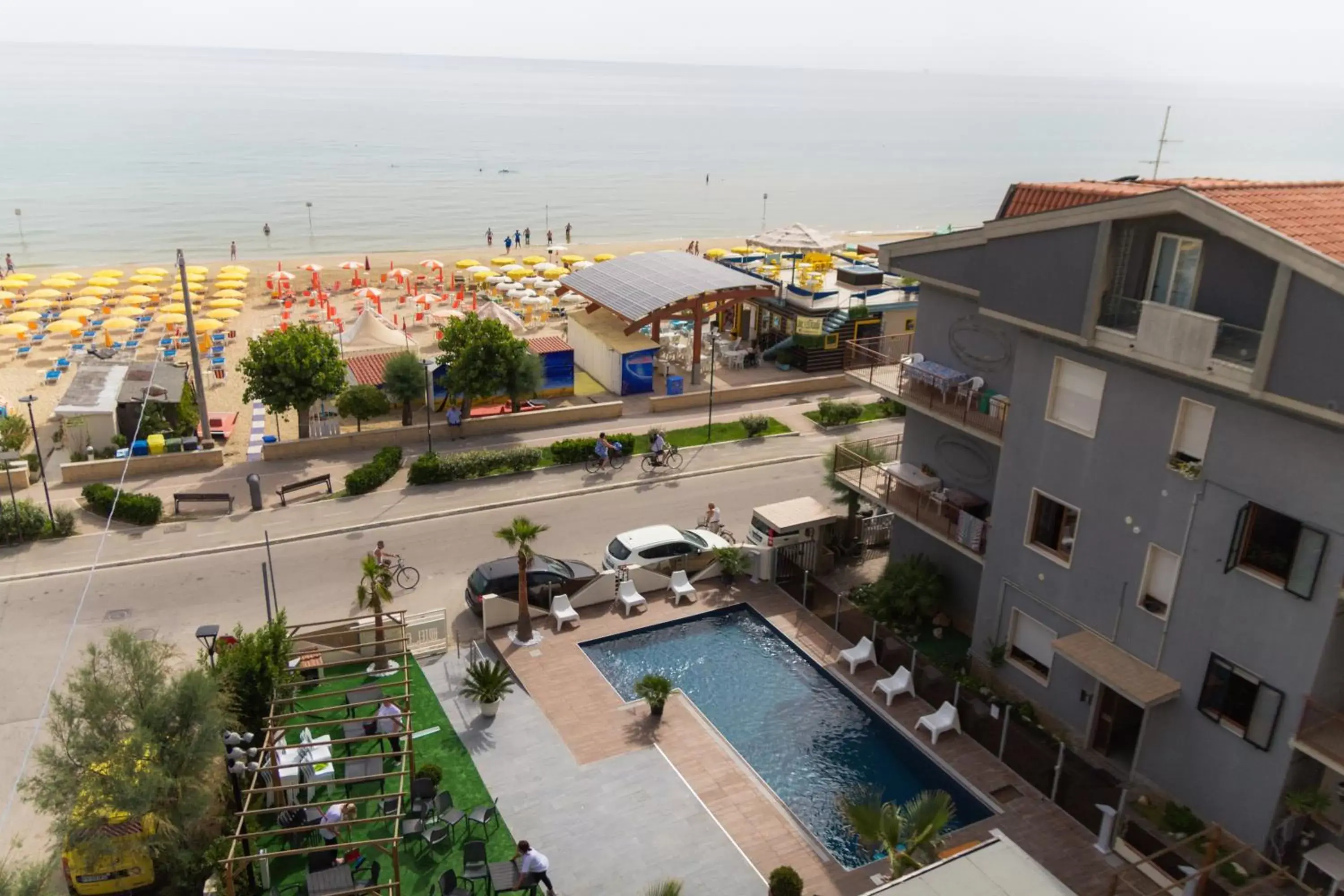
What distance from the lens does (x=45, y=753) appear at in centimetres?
1304

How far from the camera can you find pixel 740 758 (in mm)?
17484

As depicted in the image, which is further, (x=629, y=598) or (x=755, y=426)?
(x=755, y=426)

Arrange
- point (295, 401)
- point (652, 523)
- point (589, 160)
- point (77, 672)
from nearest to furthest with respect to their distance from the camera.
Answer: point (77, 672), point (652, 523), point (295, 401), point (589, 160)

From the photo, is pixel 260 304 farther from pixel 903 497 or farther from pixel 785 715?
pixel 785 715

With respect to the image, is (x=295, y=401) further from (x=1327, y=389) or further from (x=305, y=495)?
(x=1327, y=389)

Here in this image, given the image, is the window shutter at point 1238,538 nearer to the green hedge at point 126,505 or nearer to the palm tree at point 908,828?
the palm tree at point 908,828

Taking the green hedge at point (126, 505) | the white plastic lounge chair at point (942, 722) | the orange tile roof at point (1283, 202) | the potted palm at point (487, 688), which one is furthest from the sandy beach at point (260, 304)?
the orange tile roof at point (1283, 202)

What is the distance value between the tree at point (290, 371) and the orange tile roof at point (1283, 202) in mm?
21503

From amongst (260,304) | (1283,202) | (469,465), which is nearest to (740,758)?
(1283,202)

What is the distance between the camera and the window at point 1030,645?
18.6m

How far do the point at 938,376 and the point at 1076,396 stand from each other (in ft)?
12.0

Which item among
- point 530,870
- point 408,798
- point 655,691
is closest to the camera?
point 530,870

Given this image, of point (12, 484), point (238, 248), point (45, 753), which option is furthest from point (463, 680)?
point (238, 248)

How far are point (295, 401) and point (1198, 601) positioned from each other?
24989mm
